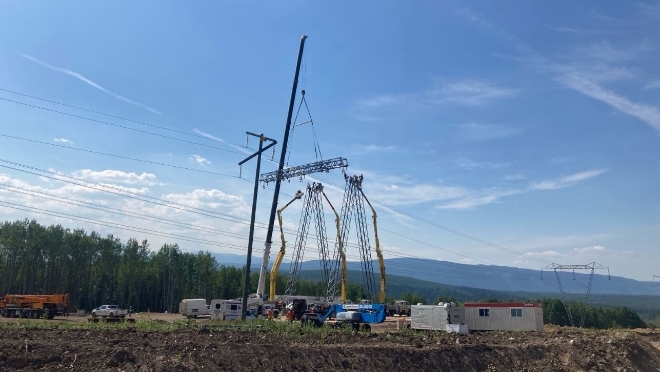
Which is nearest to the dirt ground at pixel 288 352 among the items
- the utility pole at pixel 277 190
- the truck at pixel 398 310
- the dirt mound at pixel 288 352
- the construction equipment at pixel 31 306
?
the dirt mound at pixel 288 352

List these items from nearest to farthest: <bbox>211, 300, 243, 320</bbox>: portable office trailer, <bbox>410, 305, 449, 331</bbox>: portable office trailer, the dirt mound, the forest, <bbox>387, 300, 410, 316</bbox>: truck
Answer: the dirt mound → <bbox>410, 305, 449, 331</bbox>: portable office trailer → <bbox>211, 300, 243, 320</bbox>: portable office trailer → <bbox>387, 300, 410, 316</bbox>: truck → the forest

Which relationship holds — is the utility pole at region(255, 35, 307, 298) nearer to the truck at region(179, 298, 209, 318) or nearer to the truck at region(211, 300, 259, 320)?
the truck at region(211, 300, 259, 320)

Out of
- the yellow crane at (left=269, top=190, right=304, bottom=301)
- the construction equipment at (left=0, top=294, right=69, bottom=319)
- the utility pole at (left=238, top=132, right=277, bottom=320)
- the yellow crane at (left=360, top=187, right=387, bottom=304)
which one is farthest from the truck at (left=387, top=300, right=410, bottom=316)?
the construction equipment at (left=0, top=294, right=69, bottom=319)

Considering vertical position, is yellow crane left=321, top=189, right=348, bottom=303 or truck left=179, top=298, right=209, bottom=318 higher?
yellow crane left=321, top=189, right=348, bottom=303

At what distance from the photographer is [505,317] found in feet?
171

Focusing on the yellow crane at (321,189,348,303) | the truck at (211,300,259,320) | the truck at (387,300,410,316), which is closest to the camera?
the truck at (211,300,259,320)

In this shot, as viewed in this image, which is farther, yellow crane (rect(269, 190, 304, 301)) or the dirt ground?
yellow crane (rect(269, 190, 304, 301))

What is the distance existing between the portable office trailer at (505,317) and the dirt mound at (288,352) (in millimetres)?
14319

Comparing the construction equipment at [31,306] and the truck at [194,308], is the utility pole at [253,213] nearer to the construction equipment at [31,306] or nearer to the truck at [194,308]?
the truck at [194,308]

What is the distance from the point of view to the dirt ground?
1833cm

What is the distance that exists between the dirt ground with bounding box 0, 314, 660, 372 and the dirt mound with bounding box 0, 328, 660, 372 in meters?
0.03

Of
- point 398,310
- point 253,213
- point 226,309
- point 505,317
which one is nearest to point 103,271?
point 226,309

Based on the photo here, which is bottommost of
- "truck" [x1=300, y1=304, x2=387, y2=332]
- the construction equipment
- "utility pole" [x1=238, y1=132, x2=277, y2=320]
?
the construction equipment

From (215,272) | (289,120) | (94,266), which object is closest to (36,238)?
(94,266)
